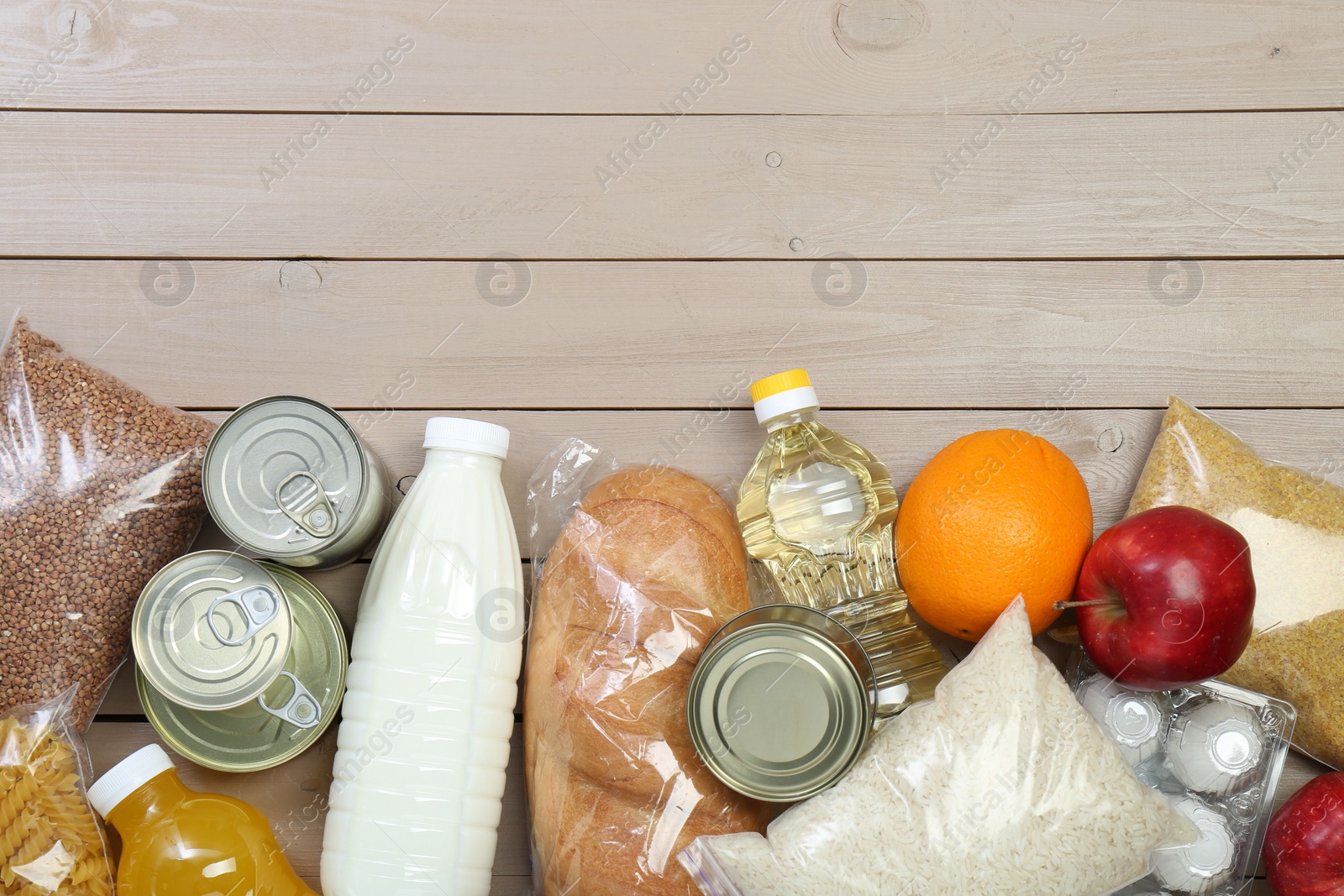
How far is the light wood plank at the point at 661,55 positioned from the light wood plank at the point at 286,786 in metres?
0.80

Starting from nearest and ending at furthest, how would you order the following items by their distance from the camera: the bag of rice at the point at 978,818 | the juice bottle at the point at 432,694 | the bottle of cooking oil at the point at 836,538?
the bag of rice at the point at 978,818 < the juice bottle at the point at 432,694 < the bottle of cooking oil at the point at 836,538

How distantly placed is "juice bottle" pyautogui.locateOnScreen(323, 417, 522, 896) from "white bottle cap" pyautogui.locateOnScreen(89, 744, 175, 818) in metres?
0.19

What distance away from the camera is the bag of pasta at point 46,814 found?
0.87m

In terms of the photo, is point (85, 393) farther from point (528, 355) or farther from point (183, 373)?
point (528, 355)

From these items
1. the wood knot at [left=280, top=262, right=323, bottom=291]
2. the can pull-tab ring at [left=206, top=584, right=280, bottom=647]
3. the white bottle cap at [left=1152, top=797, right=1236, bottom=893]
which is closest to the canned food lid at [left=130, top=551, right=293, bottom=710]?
the can pull-tab ring at [left=206, top=584, right=280, bottom=647]

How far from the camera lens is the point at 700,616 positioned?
37.0 inches

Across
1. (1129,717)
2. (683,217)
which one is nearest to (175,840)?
(683,217)

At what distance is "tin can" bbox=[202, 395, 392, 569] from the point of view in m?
0.89

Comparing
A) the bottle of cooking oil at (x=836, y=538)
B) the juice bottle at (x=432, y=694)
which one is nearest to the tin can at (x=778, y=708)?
the bottle of cooking oil at (x=836, y=538)

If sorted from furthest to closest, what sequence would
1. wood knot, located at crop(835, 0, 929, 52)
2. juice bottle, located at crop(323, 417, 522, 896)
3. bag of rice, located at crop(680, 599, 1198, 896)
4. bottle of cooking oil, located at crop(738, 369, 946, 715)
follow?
wood knot, located at crop(835, 0, 929, 52) → bottle of cooking oil, located at crop(738, 369, 946, 715) → juice bottle, located at crop(323, 417, 522, 896) → bag of rice, located at crop(680, 599, 1198, 896)

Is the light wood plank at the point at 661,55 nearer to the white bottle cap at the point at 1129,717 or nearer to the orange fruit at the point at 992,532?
the orange fruit at the point at 992,532

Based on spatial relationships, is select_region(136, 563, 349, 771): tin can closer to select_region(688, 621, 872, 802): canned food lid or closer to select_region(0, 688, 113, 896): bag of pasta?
select_region(0, 688, 113, 896): bag of pasta

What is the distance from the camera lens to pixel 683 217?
3.68 feet

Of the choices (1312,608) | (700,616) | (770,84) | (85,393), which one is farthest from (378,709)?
(1312,608)
